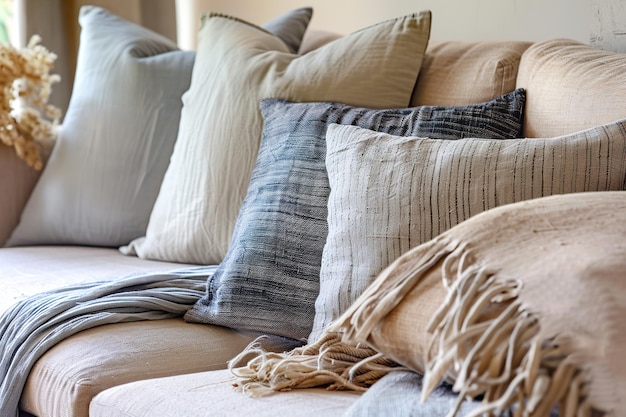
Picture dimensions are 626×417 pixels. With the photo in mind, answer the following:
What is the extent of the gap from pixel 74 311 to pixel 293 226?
37cm

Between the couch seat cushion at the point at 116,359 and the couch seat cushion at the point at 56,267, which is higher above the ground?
the couch seat cushion at the point at 116,359

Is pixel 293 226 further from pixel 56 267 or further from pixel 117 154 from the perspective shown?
pixel 117 154

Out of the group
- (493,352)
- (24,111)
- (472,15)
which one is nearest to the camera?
(493,352)

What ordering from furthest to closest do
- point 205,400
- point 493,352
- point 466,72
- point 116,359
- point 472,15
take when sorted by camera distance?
point 472,15
point 466,72
point 116,359
point 205,400
point 493,352

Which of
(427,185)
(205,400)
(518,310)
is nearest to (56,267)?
(205,400)

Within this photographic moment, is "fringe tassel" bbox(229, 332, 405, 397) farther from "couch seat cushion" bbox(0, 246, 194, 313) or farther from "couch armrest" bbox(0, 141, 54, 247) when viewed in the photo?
"couch armrest" bbox(0, 141, 54, 247)

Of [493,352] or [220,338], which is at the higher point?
[493,352]

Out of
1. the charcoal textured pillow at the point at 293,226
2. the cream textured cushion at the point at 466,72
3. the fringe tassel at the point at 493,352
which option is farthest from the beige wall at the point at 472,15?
the fringe tassel at the point at 493,352

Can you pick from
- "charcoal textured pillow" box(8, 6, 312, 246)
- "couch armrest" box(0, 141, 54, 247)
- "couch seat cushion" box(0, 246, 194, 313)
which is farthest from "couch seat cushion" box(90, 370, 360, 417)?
"couch armrest" box(0, 141, 54, 247)

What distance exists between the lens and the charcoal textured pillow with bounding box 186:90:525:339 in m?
1.34

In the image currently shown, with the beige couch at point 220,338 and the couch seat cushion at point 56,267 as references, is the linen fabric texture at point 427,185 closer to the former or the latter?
the beige couch at point 220,338

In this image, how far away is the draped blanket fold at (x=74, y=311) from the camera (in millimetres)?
1368

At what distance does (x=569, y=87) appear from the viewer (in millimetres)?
1356

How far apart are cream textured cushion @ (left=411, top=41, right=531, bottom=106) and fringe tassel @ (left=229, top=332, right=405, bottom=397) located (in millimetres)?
571
